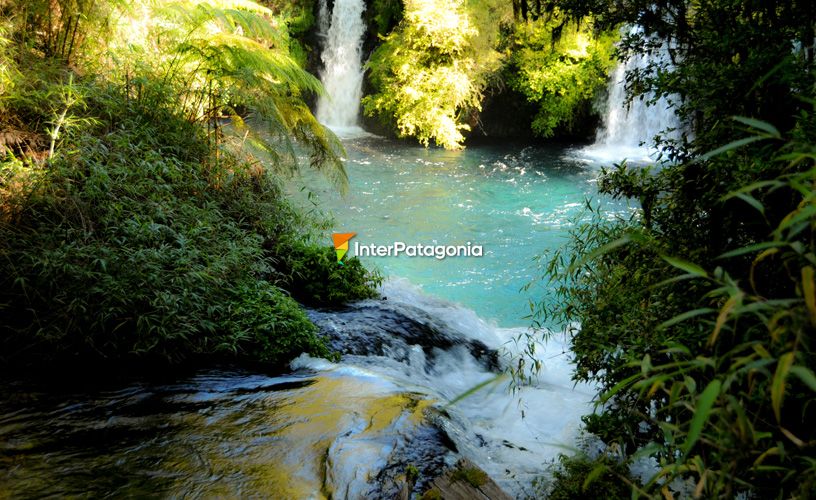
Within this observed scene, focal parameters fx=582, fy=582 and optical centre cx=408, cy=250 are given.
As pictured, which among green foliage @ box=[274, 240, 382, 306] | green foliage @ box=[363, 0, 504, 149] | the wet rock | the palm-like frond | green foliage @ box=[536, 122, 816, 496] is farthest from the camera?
green foliage @ box=[363, 0, 504, 149]

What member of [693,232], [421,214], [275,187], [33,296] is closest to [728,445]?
[693,232]

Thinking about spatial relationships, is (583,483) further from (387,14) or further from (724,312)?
(387,14)

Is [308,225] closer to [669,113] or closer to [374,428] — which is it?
[374,428]

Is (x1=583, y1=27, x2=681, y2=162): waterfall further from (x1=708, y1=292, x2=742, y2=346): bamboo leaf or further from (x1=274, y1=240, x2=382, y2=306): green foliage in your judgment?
(x1=708, y1=292, x2=742, y2=346): bamboo leaf

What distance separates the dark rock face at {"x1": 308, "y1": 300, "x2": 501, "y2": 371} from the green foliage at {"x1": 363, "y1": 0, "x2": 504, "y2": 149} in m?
8.49

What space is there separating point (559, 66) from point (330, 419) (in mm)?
12701

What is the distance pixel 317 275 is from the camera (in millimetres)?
6074

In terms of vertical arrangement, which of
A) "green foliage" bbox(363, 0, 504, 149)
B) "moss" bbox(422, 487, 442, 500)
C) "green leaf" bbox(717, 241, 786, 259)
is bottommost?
"moss" bbox(422, 487, 442, 500)

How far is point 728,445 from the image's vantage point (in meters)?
1.37

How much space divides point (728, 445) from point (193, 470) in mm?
2560

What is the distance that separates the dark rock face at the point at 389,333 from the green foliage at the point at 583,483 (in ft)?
7.33

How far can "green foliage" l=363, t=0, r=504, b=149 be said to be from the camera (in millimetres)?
13031

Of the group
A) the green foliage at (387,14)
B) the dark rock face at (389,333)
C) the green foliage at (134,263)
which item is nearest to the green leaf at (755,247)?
the green foliage at (134,263)

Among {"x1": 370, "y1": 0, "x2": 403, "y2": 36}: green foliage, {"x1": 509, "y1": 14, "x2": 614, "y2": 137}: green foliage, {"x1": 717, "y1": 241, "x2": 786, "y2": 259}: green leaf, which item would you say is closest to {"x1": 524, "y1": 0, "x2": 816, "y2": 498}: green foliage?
{"x1": 717, "y1": 241, "x2": 786, "y2": 259}: green leaf
